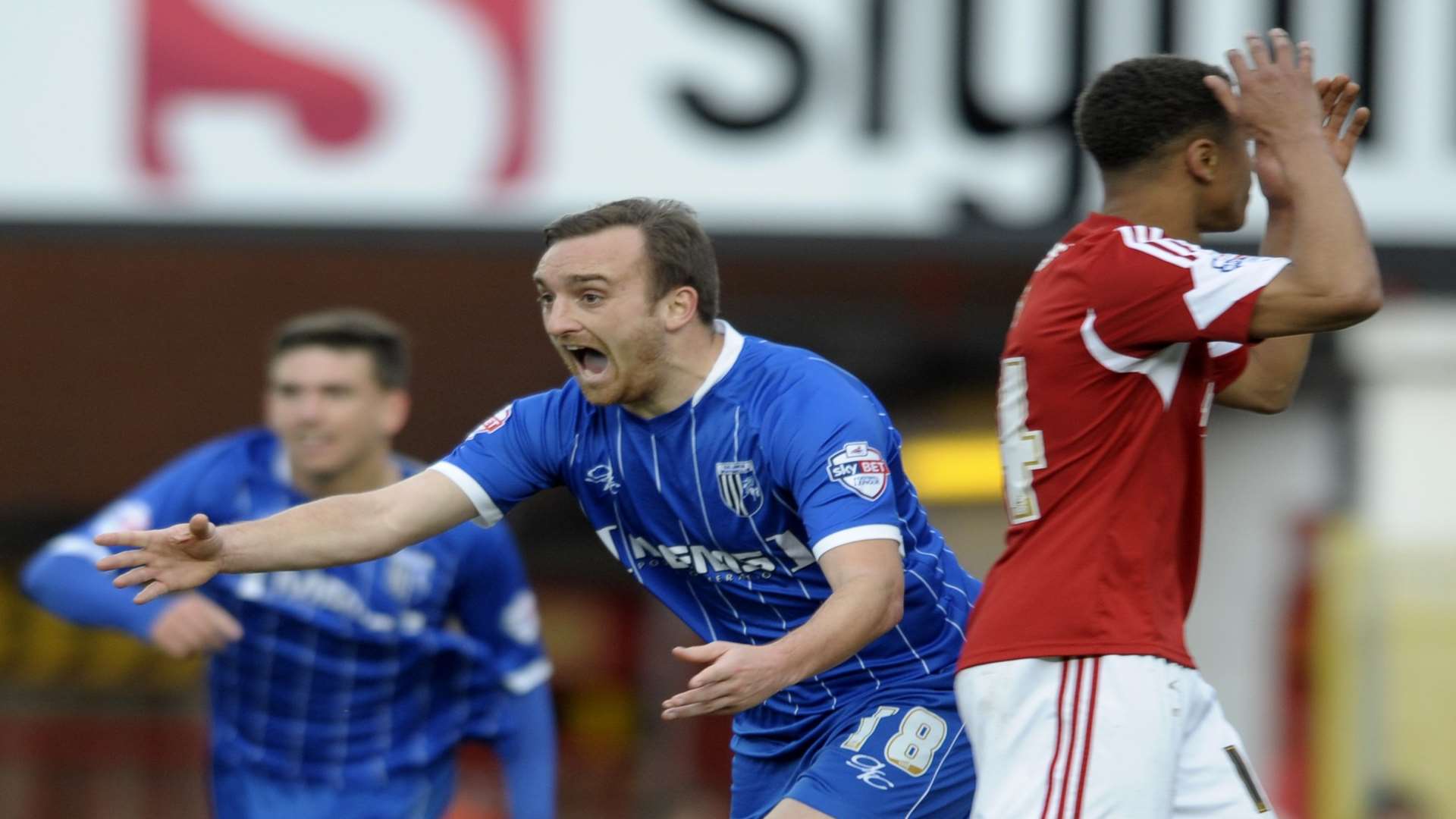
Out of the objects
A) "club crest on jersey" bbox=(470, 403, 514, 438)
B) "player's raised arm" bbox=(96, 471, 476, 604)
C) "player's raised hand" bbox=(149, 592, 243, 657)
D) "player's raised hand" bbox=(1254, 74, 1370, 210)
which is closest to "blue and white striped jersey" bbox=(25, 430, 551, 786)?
"player's raised hand" bbox=(149, 592, 243, 657)

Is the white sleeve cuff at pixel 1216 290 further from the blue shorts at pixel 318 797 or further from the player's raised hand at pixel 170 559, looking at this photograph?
the blue shorts at pixel 318 797

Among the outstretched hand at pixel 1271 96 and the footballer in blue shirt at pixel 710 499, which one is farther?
the footballer in blue shirt at pixel 710 499

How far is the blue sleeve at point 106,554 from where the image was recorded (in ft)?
18.2

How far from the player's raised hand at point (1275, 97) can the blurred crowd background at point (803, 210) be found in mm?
5049

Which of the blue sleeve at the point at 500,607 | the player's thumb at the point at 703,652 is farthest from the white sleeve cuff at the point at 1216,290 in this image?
the blue sleeve at the point at 500,607

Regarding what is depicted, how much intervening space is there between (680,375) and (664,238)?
0.28 meters

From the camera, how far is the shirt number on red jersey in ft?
12.6

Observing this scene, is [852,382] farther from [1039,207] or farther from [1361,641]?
[1361,641]

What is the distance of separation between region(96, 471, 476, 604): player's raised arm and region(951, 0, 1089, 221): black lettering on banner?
17.2 ft

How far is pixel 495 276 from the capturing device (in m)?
11.1

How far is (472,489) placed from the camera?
4.21m

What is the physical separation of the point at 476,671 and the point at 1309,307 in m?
2.90

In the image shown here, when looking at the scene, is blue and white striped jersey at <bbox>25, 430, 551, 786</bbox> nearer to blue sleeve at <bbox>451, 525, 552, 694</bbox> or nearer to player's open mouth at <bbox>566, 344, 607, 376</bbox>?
blue sleeve at <bbox>451, 525, 552, 694</bbox>

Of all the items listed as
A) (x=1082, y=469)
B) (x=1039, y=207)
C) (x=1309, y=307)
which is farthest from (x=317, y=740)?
(x=1039, y=207)
